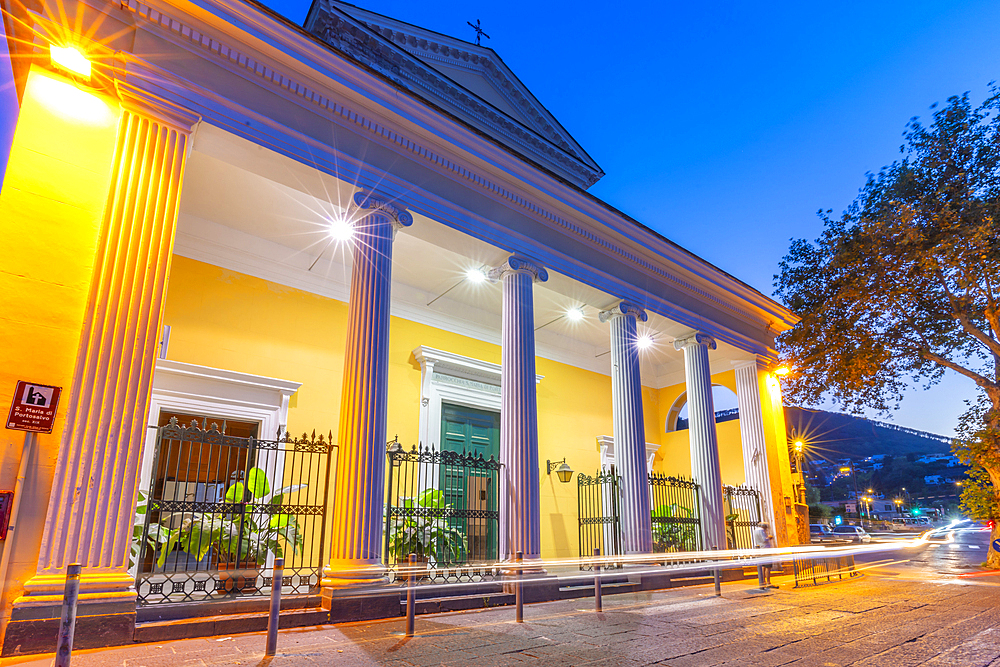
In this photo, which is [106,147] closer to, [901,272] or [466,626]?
[466,626]

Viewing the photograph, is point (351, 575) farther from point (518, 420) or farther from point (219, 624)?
point (518, 420)

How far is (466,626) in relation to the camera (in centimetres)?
598

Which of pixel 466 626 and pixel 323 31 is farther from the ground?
pixel 323 31

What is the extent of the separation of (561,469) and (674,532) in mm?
2868

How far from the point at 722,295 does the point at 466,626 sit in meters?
10.4

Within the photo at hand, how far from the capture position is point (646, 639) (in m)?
5.19

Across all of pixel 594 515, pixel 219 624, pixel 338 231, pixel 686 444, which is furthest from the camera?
pixel 686 444

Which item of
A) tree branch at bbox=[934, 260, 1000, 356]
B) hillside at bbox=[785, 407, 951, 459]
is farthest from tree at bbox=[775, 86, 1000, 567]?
hillside at bbox=[785, 407, 951, 459]

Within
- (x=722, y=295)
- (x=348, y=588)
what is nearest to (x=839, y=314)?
(x=722, y=295)

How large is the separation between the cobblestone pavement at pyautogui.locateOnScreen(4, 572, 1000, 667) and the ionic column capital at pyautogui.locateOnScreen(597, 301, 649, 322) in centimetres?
537

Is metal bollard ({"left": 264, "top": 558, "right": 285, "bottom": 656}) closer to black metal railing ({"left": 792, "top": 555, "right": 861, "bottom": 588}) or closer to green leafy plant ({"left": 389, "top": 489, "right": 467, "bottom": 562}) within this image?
green leafy plant ({"left": 389, "top": 489, "right": 467, "bottom": 562})

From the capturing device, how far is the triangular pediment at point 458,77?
38.3 feet

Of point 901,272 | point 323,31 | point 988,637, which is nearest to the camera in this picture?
point 988,637

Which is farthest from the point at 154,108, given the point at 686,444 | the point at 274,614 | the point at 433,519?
the point at 686,444
